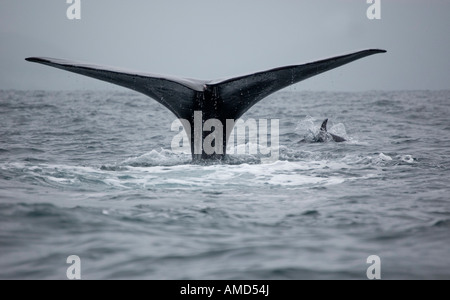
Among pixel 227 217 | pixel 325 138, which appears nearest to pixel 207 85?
pixel 227 217

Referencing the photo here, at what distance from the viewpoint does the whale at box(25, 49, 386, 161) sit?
6.81 m

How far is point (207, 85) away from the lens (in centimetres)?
725

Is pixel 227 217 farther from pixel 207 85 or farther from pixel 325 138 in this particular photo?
pixel 325 138

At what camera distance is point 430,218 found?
5.41m

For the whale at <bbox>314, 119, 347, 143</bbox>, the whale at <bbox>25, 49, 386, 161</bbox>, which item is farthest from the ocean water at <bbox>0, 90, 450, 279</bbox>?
the whale at <bbox>314, 119, 347, 143</bbox>

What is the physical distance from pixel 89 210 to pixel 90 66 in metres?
2.05

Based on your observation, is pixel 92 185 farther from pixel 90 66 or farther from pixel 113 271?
pixel 113 271

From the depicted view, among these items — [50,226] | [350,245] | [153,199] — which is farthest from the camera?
[153,199]

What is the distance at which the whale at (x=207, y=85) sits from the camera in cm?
681

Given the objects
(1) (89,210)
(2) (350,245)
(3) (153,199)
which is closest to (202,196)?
(3) (153,199)
